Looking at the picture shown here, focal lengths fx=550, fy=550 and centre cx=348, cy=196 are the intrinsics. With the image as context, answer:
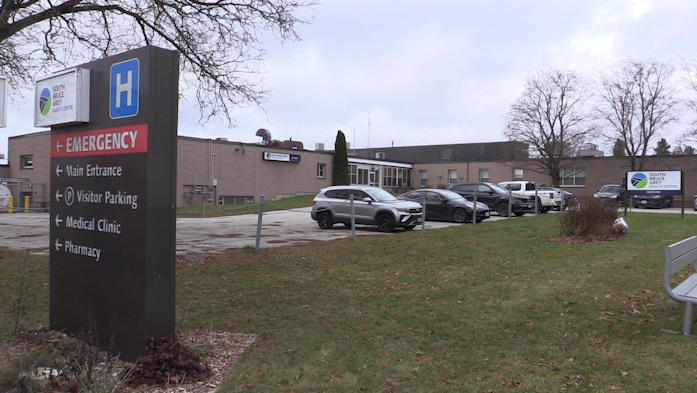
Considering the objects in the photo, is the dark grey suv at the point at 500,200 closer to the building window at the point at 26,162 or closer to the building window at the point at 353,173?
the building window at the point at 353,173

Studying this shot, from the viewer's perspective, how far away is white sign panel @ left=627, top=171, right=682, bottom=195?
60.4 feet

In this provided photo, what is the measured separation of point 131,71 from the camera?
181 inches

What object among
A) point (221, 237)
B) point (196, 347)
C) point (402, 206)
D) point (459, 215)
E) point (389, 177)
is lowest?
point (196, 347)

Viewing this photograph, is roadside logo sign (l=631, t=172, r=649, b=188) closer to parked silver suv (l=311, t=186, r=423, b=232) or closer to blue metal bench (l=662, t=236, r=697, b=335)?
parked silver suv (l=311, t=186, r=423, b=232)

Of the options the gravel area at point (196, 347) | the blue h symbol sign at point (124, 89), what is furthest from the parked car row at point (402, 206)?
the blue h symbol sign at point (124, 89)

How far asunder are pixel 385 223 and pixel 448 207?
428 cm

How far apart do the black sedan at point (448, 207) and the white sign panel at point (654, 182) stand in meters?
5.11

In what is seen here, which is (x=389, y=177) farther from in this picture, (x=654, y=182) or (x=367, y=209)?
(x=367, y=209)

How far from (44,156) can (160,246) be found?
3732 centimetres

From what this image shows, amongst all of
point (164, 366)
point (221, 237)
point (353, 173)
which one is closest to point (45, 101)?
point (164, 366)

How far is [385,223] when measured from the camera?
16.6 metres

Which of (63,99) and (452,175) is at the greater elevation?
(452,175)

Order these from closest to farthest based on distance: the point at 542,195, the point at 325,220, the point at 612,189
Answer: the point at 325,220, the point at 542,195, the point at 612,189

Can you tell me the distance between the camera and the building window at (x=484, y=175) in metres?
53.6
